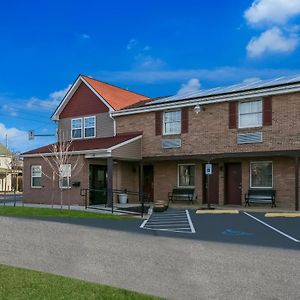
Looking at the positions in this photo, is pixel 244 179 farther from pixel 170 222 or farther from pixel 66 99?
pixel 66 99

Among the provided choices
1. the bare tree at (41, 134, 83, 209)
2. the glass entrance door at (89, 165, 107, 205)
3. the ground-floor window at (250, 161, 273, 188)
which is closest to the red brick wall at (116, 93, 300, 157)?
the ground-floor window at (250, 161, 273, 188)

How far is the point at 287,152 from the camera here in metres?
Answer: 20.6

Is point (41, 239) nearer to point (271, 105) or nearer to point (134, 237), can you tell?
point (134, 237)

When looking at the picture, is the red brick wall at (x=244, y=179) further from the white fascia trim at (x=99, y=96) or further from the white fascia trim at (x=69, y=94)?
the white fascia trim at (x=69, y=94)

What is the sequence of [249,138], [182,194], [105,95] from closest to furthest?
[249,138] < [182,194] < [105,95]

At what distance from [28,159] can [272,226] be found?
17.4 meters

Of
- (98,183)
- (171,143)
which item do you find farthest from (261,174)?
(98,183)

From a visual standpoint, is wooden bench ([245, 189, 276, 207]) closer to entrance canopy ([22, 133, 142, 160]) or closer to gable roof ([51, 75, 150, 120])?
entrance canopy ([22, 133, 142, 160])

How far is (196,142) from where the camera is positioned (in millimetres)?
23797

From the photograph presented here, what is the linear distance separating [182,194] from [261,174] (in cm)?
459

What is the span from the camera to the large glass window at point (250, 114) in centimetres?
2197

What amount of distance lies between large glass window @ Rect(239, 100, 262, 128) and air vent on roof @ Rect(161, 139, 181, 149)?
3.70m

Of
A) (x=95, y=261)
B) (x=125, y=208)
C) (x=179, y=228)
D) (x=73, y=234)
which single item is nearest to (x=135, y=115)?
(x=125, y=208)

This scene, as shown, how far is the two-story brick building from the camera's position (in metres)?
21.4
